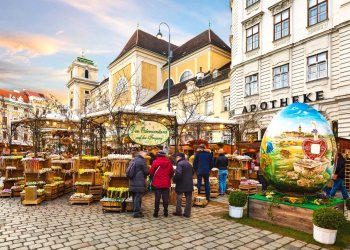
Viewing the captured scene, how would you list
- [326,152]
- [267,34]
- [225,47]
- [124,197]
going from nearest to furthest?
[326,152] < [124,197] < [267,34] < [225,47]

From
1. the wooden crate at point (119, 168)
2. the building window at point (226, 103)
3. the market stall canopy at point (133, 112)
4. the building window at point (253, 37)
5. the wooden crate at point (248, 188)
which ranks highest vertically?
the building window at point (253, 37)

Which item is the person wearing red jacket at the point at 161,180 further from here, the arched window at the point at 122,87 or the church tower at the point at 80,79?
the church tower at the point at 80,79

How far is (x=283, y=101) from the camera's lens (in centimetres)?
2112

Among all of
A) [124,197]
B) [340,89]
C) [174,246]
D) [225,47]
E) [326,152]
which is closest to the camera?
[174,246]

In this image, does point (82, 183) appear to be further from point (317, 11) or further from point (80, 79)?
point (80, 79)

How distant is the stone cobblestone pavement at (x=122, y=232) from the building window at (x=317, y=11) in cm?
1796

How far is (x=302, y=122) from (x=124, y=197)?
18.9 feet

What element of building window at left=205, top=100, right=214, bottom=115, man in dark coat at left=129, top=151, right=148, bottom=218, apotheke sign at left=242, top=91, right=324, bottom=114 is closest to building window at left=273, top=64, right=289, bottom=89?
apotheke sign at left=242, top=91, right=324, bottom=114

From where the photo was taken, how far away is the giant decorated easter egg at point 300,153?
655 centimetres

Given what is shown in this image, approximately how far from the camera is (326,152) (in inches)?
261

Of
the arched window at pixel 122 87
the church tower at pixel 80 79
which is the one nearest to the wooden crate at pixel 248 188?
the arched window at pixel 122 87

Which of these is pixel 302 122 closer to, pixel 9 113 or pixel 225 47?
pixel 225 47

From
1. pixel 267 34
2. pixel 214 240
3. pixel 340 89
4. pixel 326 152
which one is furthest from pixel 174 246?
pixel 267 34

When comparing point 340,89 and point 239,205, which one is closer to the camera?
point 239,205
